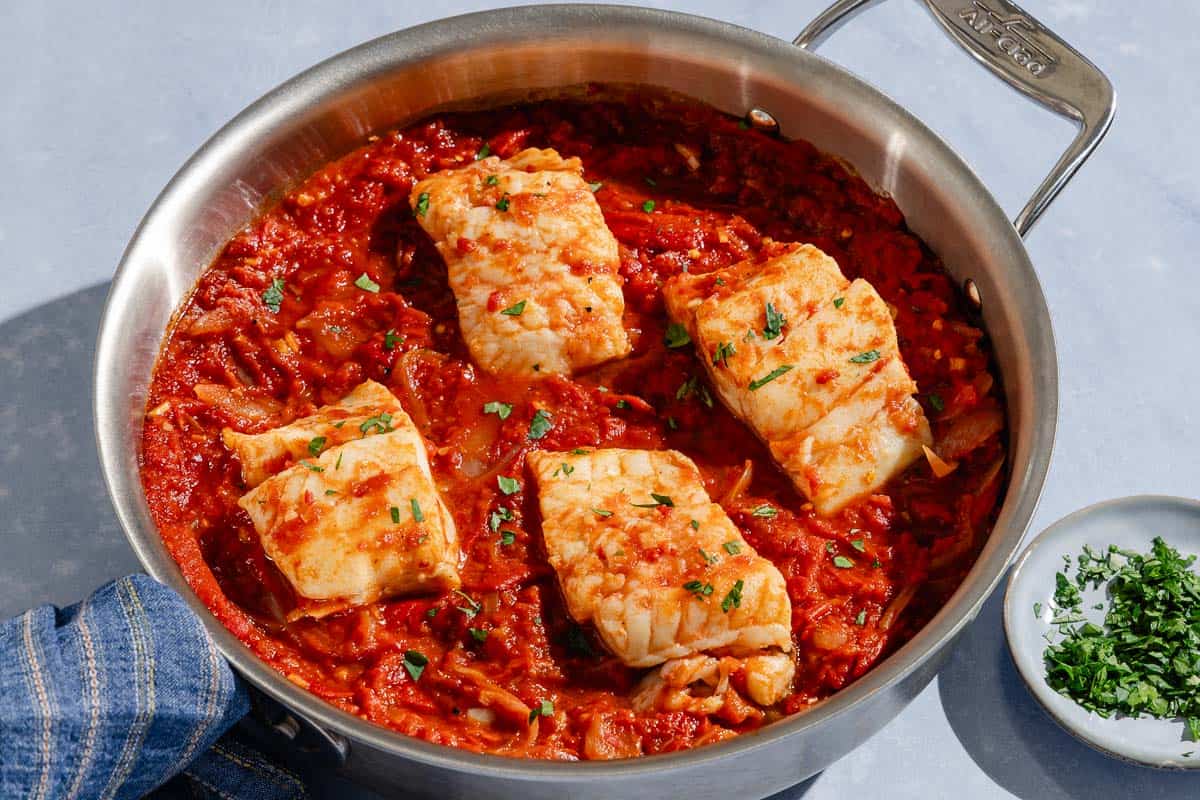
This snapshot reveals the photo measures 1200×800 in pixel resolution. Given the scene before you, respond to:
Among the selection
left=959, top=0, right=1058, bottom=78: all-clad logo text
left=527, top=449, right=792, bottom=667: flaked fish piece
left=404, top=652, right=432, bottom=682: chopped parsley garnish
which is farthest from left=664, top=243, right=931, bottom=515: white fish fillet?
left=404, top=652, right=432, bottom=682: chopped parsley garnish

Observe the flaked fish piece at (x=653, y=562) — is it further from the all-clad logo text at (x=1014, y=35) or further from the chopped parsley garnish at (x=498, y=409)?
the all-clad logo text at (x=1014, y=35)

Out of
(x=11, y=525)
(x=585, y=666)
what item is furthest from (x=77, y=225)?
(x=585, y=666)

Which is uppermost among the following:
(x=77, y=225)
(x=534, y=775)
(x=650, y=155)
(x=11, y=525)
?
(x=650, y=155)

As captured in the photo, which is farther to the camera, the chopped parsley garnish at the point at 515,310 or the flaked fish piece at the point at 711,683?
the chopped parsley garnish at the point at 515,310

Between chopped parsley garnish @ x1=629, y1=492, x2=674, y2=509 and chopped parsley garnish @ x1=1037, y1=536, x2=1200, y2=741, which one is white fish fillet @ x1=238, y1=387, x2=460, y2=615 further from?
chopped parsley garnish @ x1=1037, y1=536, x2=1200, y2=741

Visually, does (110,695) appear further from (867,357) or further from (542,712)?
(867,357)

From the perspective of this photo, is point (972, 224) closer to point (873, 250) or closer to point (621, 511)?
point (873, 250)

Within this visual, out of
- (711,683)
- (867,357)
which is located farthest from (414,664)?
(867,357)

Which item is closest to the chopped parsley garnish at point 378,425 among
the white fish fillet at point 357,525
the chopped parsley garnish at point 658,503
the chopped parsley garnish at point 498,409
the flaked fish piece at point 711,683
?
the white fish fillet at point 357,525
